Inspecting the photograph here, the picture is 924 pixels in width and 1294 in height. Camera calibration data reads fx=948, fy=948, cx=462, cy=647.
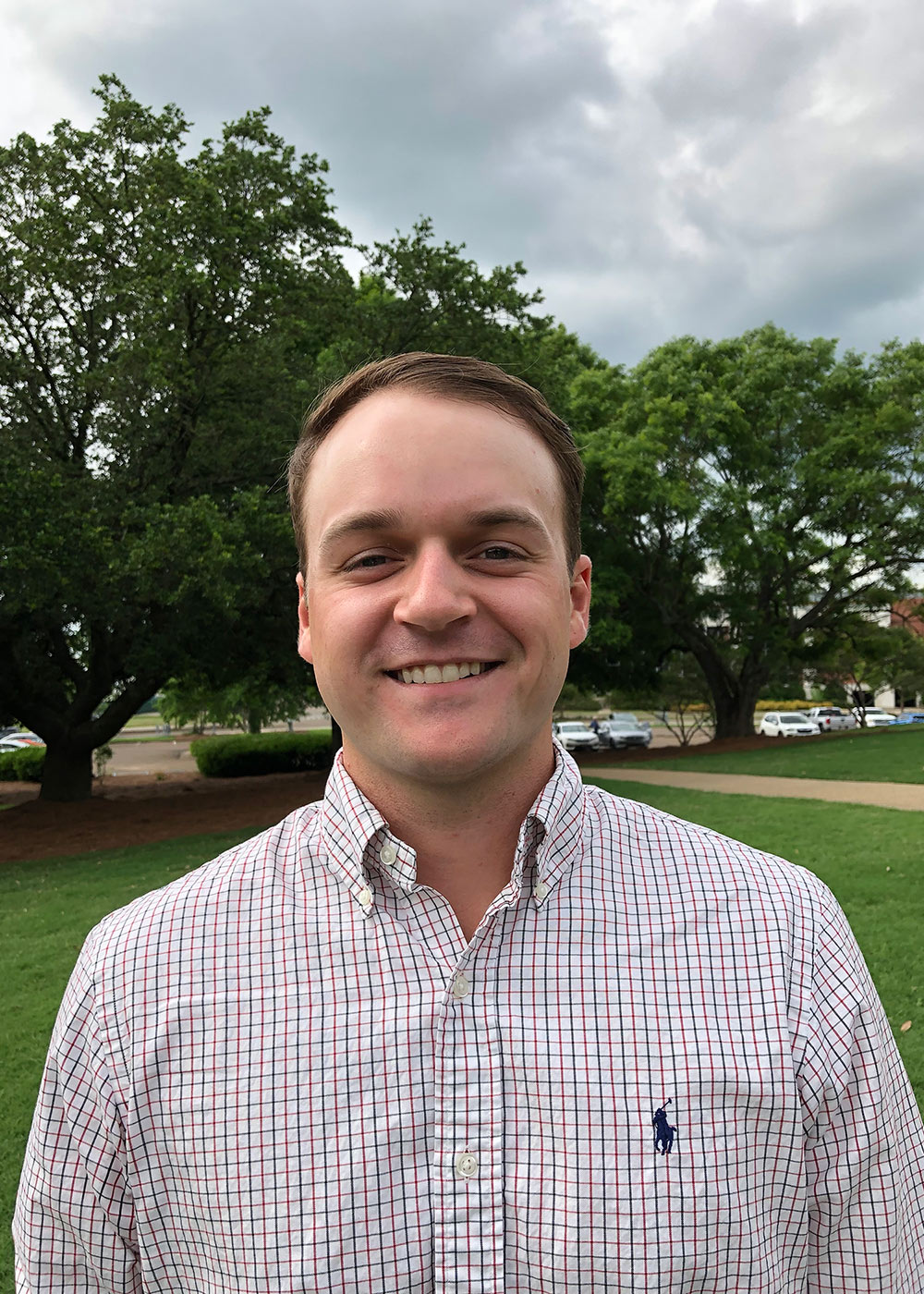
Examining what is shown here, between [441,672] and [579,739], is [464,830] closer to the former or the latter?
[441,672]

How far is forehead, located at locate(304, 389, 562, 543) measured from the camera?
1.37 meters

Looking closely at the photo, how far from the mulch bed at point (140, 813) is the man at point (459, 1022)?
12737 mm

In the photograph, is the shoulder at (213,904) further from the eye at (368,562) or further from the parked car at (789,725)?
the parked car at (789,725)

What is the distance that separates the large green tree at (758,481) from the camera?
2325 centimetres

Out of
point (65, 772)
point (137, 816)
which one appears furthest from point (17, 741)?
point (137, 816)

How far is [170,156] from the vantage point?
13.9 meters

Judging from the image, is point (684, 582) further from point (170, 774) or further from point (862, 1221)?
point (862, 1221)

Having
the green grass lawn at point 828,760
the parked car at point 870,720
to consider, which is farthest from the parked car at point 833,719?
the green grass lawn at point 828,760

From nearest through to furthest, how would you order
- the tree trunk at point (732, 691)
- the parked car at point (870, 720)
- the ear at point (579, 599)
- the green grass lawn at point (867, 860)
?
the ear at point (579, 599) < the green grass lawn at point (867, 860) < the tree trunk at point (732, 691) < the parked car at point (870, 720)

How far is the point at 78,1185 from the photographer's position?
126 centimetres

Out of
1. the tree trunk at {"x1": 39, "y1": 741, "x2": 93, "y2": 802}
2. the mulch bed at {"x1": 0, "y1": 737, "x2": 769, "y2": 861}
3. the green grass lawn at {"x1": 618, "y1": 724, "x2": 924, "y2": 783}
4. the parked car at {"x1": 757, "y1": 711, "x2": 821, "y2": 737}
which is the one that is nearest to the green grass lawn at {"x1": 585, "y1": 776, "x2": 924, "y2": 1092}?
the green grass lawn at {"x1": 618, "y1": 724, "x2": 924, "y2": 783}

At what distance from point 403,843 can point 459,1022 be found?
0.26 meters

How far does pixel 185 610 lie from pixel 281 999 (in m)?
13.1

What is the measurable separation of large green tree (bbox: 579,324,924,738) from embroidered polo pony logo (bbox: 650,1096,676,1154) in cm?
2122
